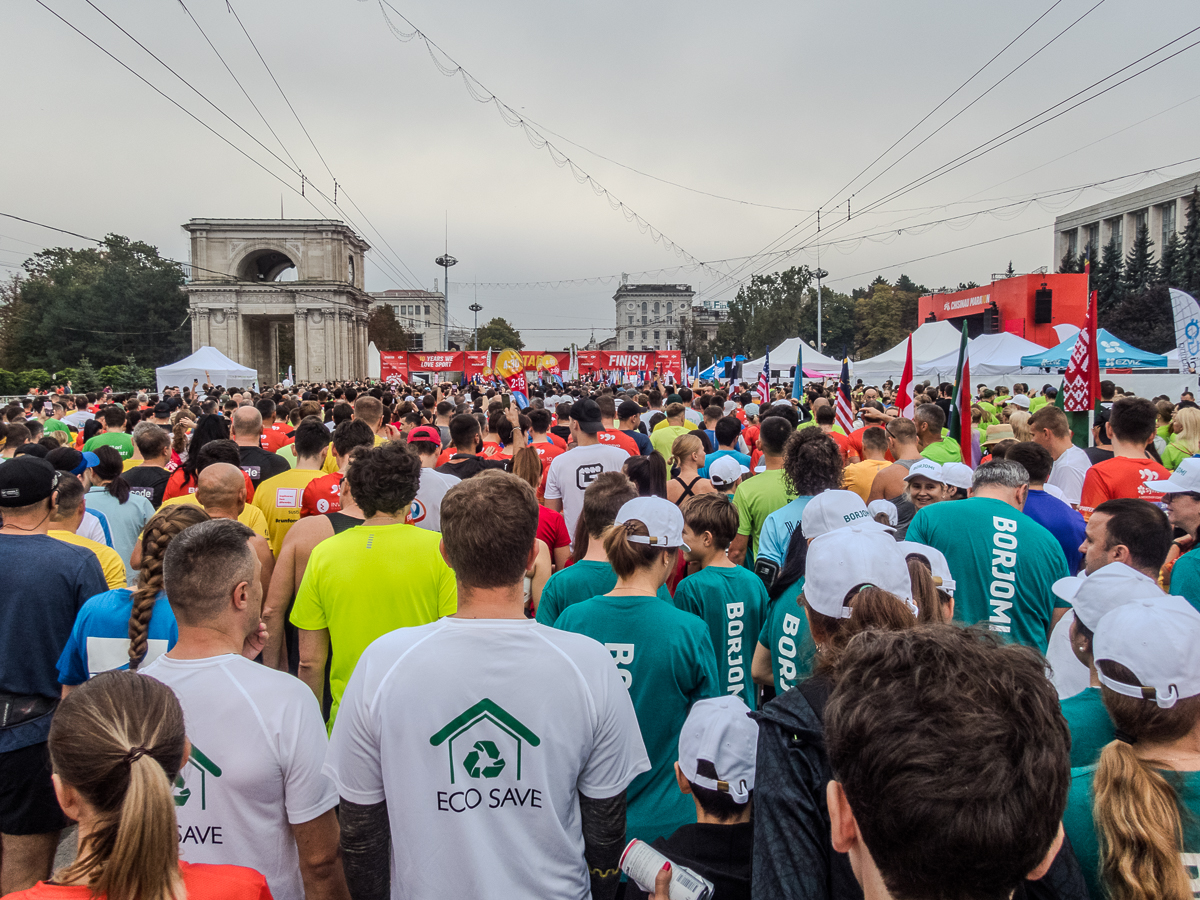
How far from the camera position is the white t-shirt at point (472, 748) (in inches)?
82.9

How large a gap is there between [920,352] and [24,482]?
78.7 ft

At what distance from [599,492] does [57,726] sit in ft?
8.66

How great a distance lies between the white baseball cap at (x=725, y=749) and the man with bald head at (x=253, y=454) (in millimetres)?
5383

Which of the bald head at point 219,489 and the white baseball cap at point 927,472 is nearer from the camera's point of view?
the bald head at point 219,489

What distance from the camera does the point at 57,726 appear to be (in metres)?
1.66

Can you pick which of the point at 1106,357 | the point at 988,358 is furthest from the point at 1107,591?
the point at 988,358

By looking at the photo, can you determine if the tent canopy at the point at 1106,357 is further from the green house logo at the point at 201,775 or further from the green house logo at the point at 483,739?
the green house logo at the point at 201,775

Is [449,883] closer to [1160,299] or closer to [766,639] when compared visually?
[766,639]

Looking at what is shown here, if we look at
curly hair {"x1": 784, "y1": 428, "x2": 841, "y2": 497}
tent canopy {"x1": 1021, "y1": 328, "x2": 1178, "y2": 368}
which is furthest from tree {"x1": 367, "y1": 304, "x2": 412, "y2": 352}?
curly hair {"x1": 784, "y1": 428, "x2": 841, "y2": 497}

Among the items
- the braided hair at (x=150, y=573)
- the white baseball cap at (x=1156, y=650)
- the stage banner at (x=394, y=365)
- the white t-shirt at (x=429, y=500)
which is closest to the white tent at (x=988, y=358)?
the white t-shirt at (x=429, y=500)

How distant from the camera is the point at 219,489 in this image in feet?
14.7

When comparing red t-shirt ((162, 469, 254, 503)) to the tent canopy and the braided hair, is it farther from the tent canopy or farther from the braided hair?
the tent canopy

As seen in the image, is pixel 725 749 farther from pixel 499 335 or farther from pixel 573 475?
pixel 499 335

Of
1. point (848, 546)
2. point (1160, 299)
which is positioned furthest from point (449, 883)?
point (1160, 299)
